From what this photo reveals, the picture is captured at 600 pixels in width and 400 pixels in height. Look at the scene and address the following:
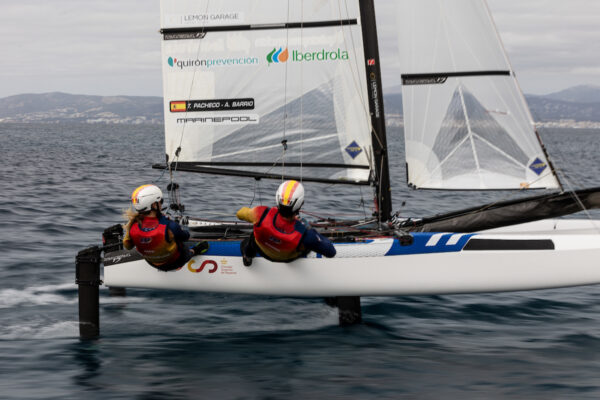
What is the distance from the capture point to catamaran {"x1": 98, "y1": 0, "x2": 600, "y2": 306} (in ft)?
22.0

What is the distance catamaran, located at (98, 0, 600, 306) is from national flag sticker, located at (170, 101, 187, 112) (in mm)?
13

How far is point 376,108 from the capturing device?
801cm

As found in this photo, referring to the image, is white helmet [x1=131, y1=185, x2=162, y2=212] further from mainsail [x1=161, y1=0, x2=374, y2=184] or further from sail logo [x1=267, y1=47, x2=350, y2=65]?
sail logo [x1=267, y1=47, x2=350, y2=65]

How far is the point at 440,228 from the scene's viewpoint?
756 centimetres

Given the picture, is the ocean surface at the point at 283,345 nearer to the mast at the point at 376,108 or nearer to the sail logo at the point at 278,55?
the mast at the point at 376,108

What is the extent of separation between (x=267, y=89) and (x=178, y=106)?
3.88 feet

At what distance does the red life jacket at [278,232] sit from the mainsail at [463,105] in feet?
7.65

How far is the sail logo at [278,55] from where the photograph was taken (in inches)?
332

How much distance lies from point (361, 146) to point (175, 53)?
2.62m

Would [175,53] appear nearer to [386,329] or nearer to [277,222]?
[277,222]

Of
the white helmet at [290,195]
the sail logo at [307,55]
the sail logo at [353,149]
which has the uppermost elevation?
the sail logo at [307,55]

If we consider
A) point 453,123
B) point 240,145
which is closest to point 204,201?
point 240,145

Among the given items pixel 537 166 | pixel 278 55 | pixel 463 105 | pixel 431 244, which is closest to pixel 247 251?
pixel 431 244


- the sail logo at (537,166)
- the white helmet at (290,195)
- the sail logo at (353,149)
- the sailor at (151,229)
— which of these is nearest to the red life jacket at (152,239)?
the sailor at (151,229)
